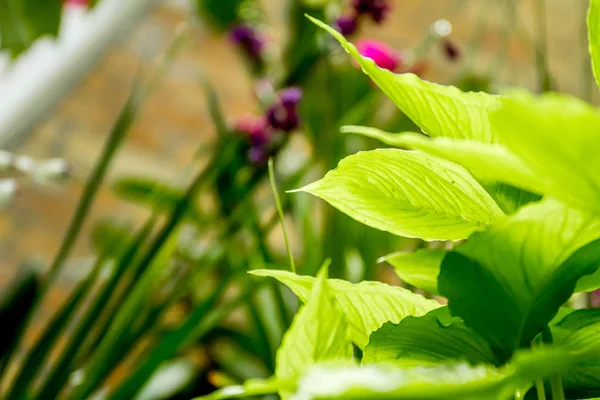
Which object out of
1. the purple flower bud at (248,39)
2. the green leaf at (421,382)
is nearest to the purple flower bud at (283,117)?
the purple flower bud at (248,39)

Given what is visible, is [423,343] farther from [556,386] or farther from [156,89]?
[156,89]

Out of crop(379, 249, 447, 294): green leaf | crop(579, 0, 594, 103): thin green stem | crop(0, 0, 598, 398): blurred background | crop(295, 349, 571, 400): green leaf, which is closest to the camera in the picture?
crop(295, 349, 571, 400): green leaf

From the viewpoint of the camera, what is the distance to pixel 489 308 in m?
0.20

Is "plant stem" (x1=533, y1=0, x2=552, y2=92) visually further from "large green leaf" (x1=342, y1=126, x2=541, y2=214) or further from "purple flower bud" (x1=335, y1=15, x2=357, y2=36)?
"large green leaf" (x1=342, y1=126, x2=541, y2=214)

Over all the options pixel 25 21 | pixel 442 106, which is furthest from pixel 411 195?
pixel 25 21

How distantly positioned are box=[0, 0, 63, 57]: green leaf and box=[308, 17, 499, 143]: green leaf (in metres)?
0.64

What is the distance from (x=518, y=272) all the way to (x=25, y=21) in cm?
71

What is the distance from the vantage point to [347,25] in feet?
2.57

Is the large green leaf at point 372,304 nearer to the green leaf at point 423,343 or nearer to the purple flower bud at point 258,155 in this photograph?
the green leaf at point 423,343

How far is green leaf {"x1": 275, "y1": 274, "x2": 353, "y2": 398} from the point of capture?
0.60 ft

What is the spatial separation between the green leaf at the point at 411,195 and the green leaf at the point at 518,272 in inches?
1.2

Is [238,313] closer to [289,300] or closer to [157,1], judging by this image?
[289,300]

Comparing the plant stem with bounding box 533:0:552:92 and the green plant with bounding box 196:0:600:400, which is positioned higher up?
the green plant with bounding box 196:0:600:400

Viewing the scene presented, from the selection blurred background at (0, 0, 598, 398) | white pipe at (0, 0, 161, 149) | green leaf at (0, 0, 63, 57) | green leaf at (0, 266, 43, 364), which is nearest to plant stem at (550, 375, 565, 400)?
green leaf at (0, 266, 43, 364)
